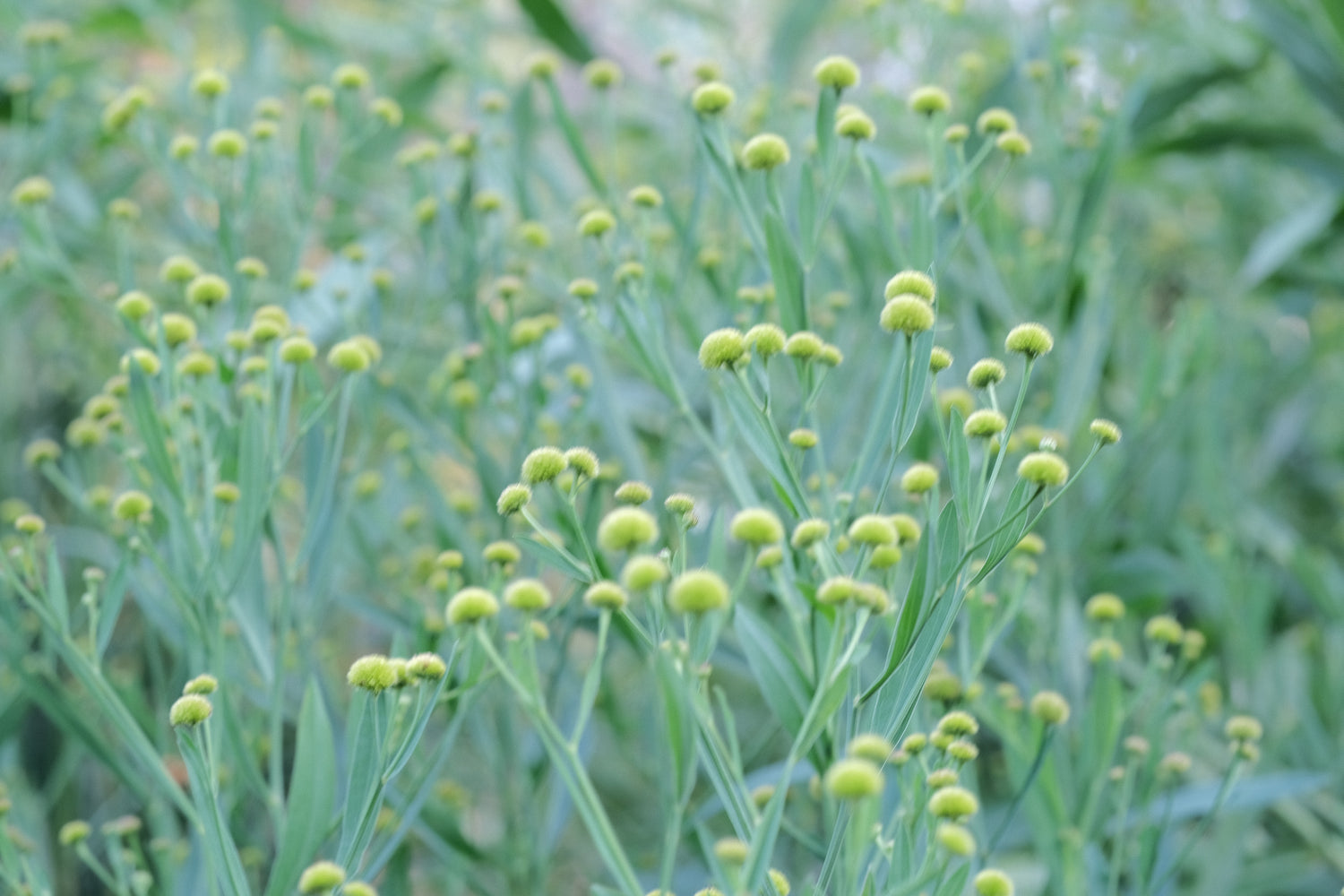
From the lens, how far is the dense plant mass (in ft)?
1.52

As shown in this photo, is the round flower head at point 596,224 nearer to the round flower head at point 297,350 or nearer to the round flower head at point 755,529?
the round flower head at point 297,350

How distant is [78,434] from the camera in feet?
2.63

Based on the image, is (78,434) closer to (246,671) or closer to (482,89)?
(246,671)

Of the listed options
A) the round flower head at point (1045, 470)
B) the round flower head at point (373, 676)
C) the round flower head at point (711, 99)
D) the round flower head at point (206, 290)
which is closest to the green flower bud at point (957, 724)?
the round flower head at point (1045, 470)

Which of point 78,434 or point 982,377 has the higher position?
point 982,377

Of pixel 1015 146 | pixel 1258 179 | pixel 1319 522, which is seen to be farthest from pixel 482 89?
pixel 1319 522

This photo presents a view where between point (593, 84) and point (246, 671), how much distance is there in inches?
18.3

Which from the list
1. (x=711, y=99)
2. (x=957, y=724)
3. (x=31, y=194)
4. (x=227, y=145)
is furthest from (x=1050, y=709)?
(x=31, y=194)

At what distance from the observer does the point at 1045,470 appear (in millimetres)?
431

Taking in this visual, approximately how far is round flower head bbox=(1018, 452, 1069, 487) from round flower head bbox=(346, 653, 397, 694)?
24cm

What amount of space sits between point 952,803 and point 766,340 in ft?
0.60

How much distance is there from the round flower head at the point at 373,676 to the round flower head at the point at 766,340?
0.60 ft

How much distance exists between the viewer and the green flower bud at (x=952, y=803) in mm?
404

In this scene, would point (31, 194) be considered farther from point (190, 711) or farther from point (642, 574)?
point (642, 574)
